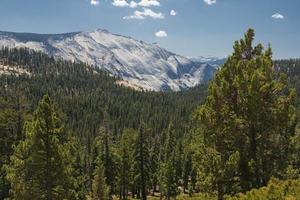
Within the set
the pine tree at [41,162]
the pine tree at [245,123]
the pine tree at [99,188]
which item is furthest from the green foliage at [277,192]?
the pine tree at [99,188]

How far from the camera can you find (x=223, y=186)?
21.1 metres

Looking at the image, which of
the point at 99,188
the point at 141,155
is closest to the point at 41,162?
the point at 99,188

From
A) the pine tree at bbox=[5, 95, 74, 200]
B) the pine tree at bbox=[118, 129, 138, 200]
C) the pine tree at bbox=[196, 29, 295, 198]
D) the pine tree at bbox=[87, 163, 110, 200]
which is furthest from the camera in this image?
the pine tree at bbox=[118, 129, 138, 200]

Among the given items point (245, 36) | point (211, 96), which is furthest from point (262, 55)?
point (211, 96)

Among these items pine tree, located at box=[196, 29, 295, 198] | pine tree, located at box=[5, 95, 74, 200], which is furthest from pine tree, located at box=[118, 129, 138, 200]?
pine tree, located at box=[196, 29, 295, 198]

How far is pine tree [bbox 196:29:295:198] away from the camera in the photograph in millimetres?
19281

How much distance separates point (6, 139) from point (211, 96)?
34.9 metres

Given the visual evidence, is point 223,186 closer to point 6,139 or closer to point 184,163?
point 6,139

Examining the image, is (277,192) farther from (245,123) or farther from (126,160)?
(126,160)

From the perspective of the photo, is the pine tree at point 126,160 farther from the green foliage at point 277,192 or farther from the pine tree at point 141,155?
the green foliage at point 277,192

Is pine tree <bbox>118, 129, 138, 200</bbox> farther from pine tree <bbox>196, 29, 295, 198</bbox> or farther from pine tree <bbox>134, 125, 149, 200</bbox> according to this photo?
pine tree <bbox>196, 29, 295, 198</bbox>

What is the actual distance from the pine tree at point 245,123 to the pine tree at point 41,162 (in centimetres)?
1130

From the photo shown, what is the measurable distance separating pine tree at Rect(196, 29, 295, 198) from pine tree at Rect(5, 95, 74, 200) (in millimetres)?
11303

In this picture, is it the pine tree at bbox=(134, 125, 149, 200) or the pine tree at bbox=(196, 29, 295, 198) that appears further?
the pine tree at bbox=(134, 125, 149, 200)
